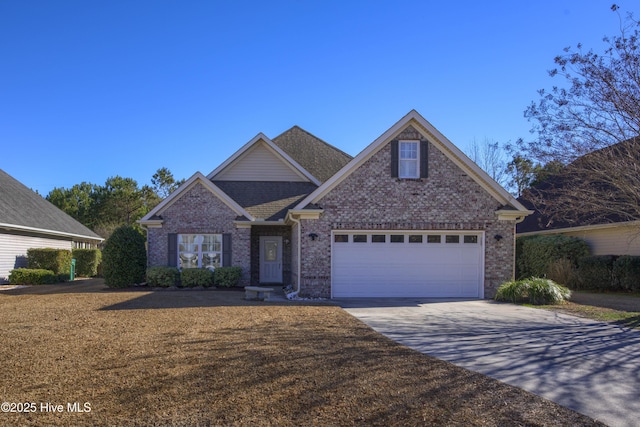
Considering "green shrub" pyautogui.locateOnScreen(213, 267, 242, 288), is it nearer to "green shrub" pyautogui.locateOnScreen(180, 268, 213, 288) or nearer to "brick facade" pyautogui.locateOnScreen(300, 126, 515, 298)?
"green shrub" pyautogui.locateOnScreen(180, 268, 213, 288)

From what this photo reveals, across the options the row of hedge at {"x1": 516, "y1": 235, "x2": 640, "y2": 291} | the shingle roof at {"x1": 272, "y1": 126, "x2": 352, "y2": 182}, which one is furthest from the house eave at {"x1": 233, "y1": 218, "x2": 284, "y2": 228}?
the row of hedge at {"x1": 516, "y1": 235, "x2": 640, "y2": 291}

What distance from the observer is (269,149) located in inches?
897

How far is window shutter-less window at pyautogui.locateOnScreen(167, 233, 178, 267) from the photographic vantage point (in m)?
19.1

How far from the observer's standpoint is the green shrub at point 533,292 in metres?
15.0

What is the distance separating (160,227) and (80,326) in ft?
30.7

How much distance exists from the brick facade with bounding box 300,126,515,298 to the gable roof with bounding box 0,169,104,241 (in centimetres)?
1407

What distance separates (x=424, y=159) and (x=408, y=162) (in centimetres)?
52

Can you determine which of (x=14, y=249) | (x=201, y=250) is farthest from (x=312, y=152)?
(x=14, y=249)

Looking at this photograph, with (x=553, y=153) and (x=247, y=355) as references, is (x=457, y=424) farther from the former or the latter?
(x=553, y=153)

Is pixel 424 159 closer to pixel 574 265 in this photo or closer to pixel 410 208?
pixel 410 208

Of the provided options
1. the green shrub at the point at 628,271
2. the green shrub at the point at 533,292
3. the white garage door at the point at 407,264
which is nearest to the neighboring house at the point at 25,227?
the white garage door at the point at 407,264

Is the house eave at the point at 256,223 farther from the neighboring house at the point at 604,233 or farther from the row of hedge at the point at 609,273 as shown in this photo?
the row of hedge at the point at 609,273

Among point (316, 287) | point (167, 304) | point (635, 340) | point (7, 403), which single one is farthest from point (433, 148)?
point (7, 403)

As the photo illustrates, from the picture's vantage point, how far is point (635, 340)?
30.7ft
